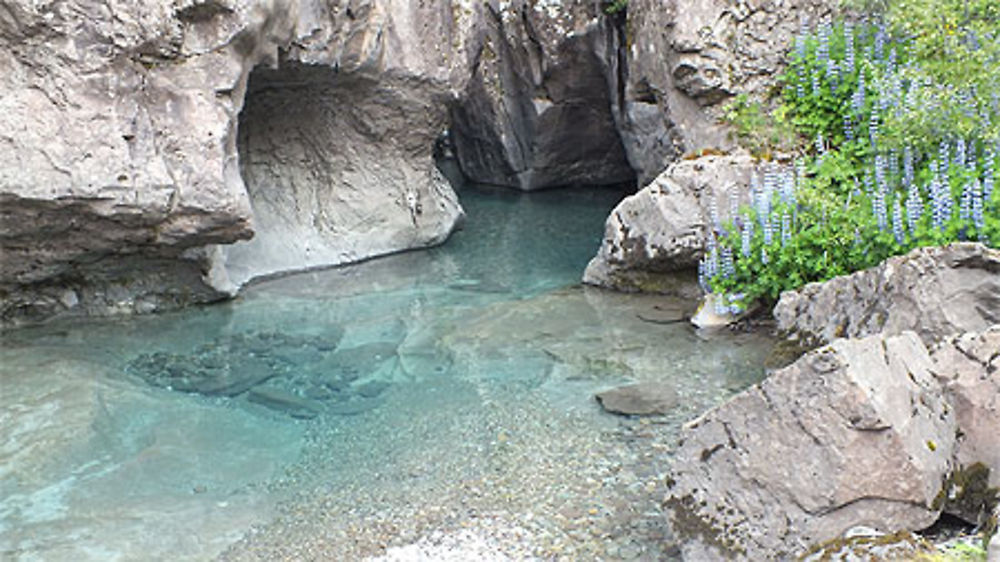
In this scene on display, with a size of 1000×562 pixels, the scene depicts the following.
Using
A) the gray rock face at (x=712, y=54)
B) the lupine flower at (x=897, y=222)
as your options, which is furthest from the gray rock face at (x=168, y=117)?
the lupine flower at (x=897, y=222)

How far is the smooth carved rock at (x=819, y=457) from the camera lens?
3861 millimetres

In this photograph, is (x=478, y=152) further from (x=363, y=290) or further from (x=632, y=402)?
(x=632, y=402)

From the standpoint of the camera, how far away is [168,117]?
8.30 m

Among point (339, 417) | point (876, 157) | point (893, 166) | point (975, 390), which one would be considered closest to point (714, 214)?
point (876, 157)

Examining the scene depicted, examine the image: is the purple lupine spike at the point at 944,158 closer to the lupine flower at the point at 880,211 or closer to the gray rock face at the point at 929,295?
the lupine flower at the point at 880,211

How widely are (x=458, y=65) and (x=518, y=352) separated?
5568 millimetres

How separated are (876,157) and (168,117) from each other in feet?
20.0

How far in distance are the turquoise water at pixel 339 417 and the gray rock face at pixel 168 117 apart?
641 mm

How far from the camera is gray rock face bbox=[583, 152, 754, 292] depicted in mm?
9062

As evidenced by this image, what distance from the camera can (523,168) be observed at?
59.2 feet

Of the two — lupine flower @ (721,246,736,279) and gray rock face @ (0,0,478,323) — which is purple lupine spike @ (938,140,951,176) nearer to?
lupine flower @ (721,246,736,279)

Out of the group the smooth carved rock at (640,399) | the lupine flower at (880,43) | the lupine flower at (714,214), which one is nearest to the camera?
the smooth carved rock at (640,399)

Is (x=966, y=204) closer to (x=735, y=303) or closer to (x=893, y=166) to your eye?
(x=893, y=166)

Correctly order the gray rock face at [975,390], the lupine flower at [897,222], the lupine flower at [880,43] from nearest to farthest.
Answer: the gray rock face at [975,390] < the lupine flower at [897,222] < the lupine flower at [880,43]
